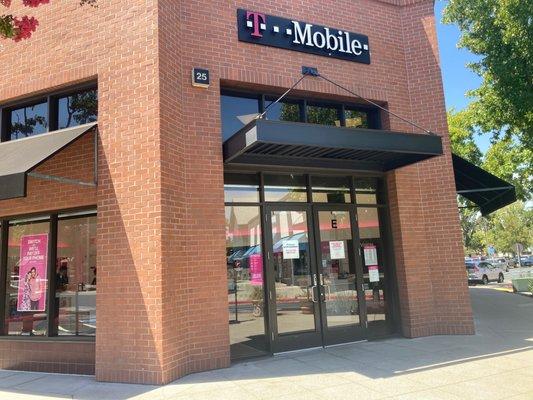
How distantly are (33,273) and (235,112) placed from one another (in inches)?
182

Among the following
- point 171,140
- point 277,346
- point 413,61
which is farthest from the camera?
point 413,61

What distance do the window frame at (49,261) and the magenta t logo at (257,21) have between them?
4299 mm

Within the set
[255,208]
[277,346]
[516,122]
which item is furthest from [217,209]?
[516,122]

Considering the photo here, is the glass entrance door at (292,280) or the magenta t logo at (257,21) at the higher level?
the magenta t logo at (257,21)

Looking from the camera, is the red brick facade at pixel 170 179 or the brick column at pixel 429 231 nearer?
the red brick facade at pixel 170 179

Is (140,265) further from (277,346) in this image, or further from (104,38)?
(104,38)

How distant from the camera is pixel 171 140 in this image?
22.3ft

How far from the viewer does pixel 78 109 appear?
304 inches

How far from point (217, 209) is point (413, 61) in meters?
5.65

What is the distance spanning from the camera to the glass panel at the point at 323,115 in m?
8.88

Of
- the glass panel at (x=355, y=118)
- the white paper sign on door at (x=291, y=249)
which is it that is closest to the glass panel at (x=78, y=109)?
the white paper sign on door at (x=291, y=249)

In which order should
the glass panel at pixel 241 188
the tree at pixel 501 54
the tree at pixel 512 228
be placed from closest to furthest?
1. the glass panel at pixel 241 188
2. the tree at pixel 501 54
3. the tree at pixel 512 228

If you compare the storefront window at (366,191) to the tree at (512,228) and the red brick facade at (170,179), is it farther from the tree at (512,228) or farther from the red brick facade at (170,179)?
the tree at (512,228)

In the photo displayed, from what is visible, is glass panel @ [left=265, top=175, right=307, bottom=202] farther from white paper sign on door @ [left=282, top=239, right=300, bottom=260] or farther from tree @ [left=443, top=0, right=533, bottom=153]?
tree @ [left=443, top=0, right=533, bottom=153]
